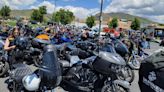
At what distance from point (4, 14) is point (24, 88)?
85720 mm

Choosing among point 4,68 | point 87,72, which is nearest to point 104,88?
point 87,72

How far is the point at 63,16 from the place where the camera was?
237 ft

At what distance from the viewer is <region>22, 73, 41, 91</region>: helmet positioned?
4.44 m

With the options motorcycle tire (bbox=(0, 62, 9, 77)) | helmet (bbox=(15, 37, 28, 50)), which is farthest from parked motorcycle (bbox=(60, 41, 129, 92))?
helmet (bbox=(15, 37, 28, 50))

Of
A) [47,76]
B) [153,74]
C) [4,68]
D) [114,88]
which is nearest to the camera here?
[153,74]

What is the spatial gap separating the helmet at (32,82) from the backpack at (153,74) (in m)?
2.24

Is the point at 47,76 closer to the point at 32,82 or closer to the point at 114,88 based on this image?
the point at 32,82

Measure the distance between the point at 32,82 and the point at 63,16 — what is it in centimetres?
6816

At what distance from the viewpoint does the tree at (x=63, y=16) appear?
70831 mm

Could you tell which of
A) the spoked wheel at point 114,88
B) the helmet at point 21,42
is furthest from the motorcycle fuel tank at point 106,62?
the helmet at point 21,42

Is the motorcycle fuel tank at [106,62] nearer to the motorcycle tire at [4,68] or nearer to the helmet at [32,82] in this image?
the helmet at [32,82]

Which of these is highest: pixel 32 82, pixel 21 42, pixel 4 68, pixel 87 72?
pixel 21 42

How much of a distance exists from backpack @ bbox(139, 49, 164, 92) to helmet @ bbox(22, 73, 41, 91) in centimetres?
224

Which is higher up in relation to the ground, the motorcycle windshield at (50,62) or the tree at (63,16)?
the motorcycle windshield at (50,62)
